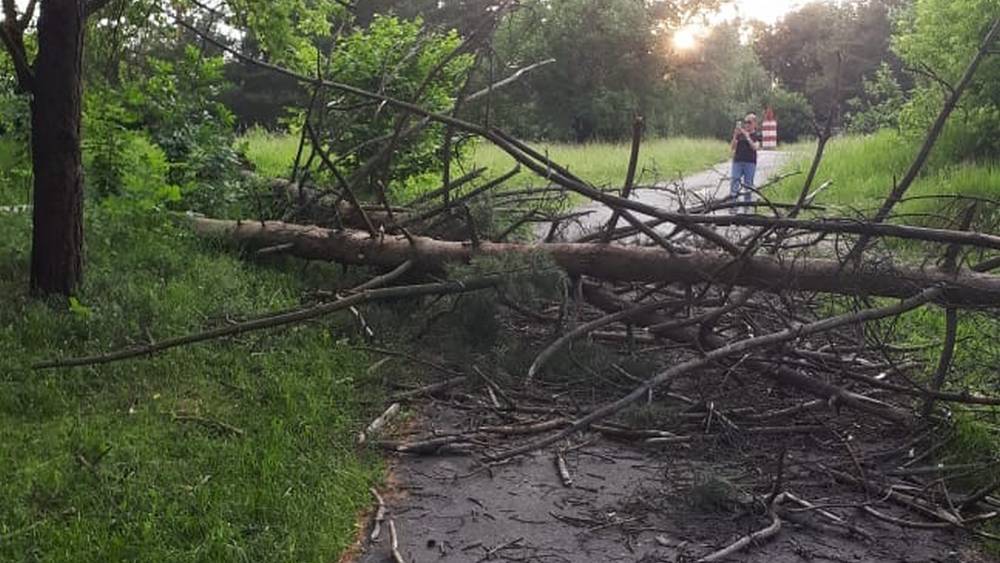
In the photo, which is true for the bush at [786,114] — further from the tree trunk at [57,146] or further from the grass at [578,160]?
the tree trunk at [57,146]

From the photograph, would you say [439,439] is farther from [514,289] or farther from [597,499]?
[514,289]

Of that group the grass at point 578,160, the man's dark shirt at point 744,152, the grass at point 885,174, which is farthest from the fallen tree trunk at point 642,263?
the man's dark shirt at point 744,152

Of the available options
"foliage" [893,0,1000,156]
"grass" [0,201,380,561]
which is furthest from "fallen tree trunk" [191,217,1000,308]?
"foliage" [893,0,1000,156]

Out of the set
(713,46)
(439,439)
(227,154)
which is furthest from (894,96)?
(713,46)

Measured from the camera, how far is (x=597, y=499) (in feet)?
14.6

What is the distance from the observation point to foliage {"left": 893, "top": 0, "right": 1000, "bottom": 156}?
46.6ft

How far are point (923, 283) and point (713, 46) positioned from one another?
39.6 metres

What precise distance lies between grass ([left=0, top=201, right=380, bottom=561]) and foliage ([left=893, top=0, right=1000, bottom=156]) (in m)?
11.2

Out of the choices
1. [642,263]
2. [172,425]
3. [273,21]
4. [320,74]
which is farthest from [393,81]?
[172,425]

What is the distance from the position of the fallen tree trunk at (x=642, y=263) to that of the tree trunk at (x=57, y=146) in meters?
2.00

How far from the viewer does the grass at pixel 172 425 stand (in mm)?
3732

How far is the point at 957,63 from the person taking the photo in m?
14.3

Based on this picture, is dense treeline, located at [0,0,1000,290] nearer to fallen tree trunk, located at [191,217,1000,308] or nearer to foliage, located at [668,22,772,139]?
fallen tree trunk, located at [191,217,1000,308]

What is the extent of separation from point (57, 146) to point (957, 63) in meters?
12.6
